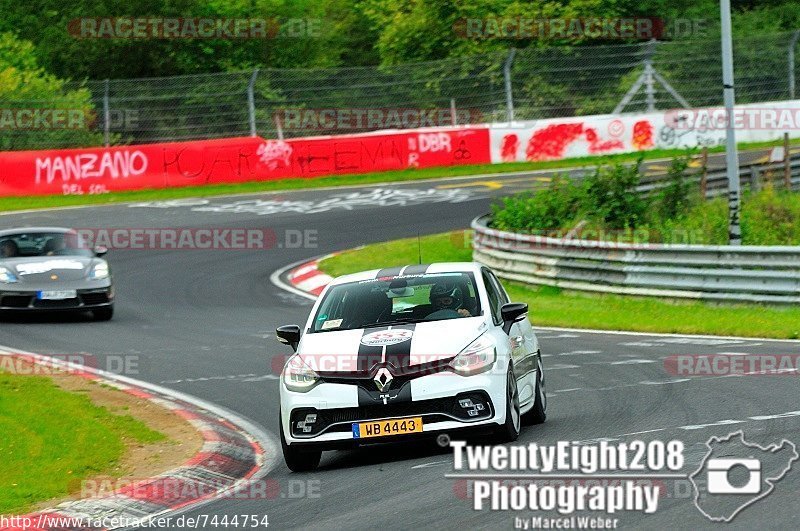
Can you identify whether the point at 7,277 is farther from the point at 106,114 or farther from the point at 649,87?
the point at 649,87

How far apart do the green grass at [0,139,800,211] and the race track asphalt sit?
168 cm

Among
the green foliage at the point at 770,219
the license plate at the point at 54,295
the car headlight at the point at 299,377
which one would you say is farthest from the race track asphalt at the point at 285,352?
the green foliage at the point at 770,219

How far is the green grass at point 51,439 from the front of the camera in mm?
9578

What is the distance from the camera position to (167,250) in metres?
28.4

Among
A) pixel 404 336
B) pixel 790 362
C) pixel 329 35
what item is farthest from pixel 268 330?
pixel 329 35

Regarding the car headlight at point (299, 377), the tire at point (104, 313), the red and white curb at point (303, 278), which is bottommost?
the red and white curb at point (303, 278)

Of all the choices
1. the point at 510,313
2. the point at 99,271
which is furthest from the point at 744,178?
the point at 510,313

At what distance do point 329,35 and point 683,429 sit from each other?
5101cm

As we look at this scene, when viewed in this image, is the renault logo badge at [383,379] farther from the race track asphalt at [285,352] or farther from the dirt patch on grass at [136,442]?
the dirt patch on grass at [136,442]

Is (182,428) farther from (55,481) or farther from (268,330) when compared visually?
(268,330)

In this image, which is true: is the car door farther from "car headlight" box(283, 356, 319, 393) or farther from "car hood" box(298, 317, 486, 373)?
"car headlight" box(283, 356, 319, 393)

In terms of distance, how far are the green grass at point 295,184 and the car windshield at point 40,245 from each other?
12.3m

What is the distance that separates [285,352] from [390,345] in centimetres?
689

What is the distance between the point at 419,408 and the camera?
9977mm
